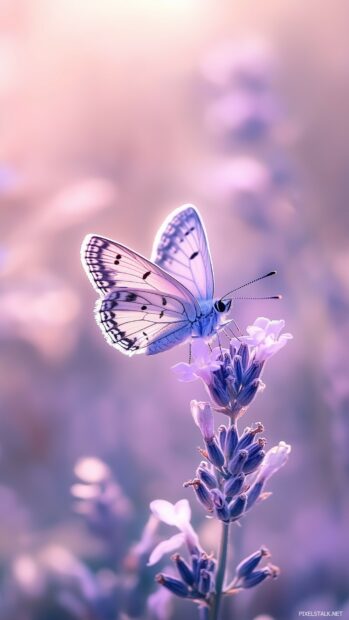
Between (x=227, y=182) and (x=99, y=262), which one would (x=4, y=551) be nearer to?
(x=99, y=262)

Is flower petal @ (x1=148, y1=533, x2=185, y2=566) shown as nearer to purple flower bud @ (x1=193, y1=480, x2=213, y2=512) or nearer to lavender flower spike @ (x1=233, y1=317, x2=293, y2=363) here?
purple flower bud @ (x1=193, y1=480, x2=213, y2=512)

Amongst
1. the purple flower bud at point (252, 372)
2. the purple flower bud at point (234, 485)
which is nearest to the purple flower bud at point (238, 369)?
the purple flower bud at point (252, 372)

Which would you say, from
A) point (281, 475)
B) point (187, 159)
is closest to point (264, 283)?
point (281, 475)

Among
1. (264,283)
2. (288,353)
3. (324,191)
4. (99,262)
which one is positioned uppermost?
(324,191)

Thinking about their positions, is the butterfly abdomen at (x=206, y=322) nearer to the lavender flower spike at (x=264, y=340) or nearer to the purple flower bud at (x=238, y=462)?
the lavender flower spike at (x=264, y=340)

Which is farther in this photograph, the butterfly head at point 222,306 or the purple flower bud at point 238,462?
the butterfly head at point 222,306

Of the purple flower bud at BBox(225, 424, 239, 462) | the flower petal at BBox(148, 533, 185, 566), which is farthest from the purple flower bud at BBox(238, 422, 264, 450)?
the flower petal at BBox(148, 533, 185, 566)
